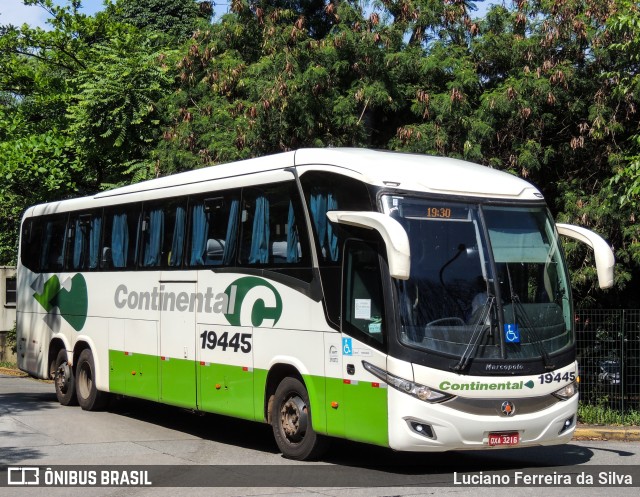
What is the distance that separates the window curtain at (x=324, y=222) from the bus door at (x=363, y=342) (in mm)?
294

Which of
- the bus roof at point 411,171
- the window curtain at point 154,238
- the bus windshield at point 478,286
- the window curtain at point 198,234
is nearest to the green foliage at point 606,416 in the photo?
the bus windshield at point 478,286

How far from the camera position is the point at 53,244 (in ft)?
64.2

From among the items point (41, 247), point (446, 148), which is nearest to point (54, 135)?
point (41, 247)

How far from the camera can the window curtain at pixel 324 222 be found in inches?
449

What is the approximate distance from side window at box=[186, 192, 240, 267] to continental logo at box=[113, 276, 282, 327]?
43 centimetres

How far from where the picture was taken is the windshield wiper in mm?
10305

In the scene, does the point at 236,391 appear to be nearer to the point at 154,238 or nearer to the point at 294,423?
the point at 294,423

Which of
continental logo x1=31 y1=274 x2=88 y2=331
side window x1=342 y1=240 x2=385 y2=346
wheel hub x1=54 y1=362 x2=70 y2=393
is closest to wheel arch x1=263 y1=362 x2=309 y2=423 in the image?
side window x1=342 y1=240 x2=385 y2=346

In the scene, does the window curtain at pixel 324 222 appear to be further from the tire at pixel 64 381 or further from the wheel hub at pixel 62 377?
the wheel hub at pixel 62 377

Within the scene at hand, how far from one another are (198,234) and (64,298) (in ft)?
17.8

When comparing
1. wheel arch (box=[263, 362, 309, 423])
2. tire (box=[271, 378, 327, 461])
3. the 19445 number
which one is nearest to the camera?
tire (box=[271, 378, 327, 461])

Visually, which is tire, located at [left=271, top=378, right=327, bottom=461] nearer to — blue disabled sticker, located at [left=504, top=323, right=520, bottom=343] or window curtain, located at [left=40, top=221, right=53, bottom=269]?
blue disabled sticker, located at [left=504, top=323, right=520, bottom=343]

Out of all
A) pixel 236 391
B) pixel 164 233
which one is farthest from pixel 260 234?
pixel 164 233

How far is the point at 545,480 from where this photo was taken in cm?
1052
